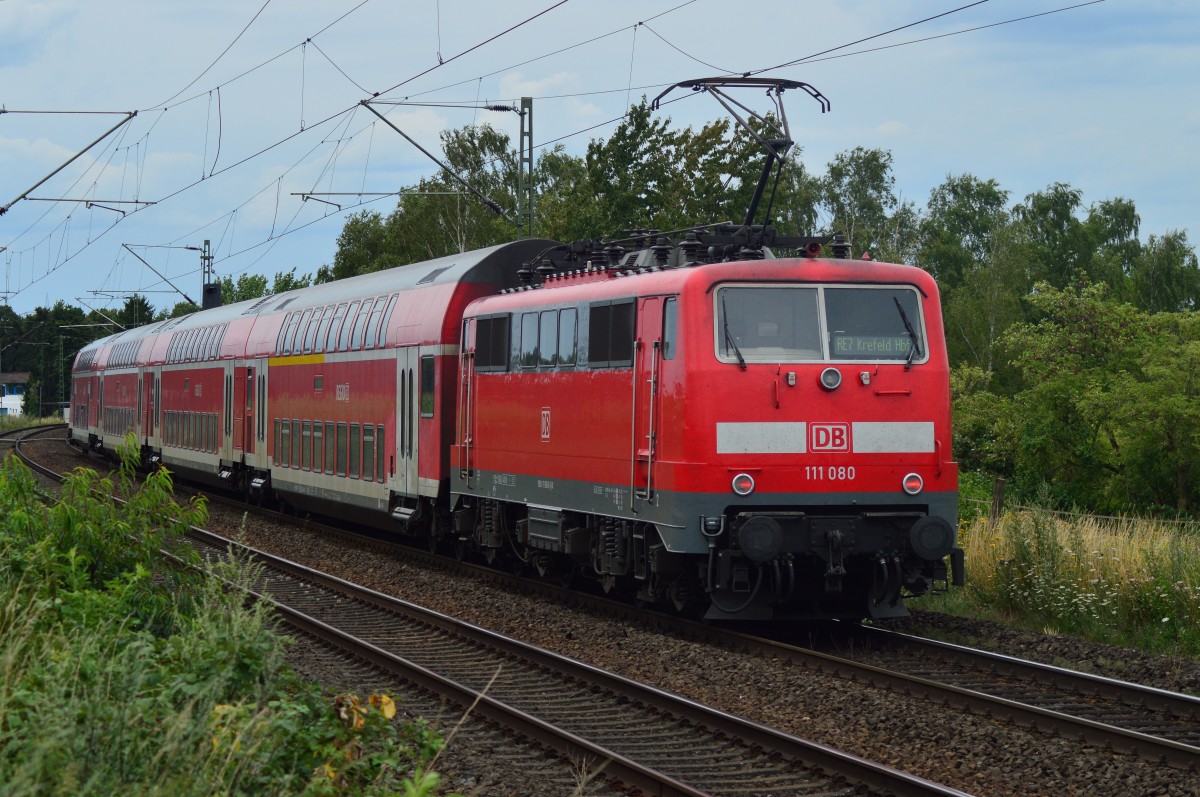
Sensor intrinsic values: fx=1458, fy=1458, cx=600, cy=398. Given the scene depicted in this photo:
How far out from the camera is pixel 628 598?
1516 cm

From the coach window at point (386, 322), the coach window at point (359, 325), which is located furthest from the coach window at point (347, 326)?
the coach window at point (386, 322)

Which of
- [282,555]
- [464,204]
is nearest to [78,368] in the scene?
[464,204]

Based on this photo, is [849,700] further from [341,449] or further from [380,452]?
[341,449]

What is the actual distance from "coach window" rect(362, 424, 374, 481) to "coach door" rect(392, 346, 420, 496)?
3.52ft

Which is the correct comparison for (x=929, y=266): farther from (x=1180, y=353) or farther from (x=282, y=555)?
(x=282, y=555)

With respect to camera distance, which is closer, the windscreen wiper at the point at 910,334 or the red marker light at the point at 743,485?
the red marker light at the point at 743,485

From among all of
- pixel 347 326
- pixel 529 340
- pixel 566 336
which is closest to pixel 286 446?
pixel 347 326

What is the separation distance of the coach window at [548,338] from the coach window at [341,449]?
757 cm

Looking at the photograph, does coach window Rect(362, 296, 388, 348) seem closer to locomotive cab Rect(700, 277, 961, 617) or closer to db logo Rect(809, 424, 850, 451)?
locomotive cab Rect(700, 277, 961, 617)

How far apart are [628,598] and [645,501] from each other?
279cm

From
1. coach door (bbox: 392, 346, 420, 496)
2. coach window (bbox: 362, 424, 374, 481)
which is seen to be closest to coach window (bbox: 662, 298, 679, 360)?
coach door (bbox: 392, 346, 420, 496)

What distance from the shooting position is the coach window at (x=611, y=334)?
43.1 feet

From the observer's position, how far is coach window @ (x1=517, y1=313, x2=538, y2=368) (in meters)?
15.2

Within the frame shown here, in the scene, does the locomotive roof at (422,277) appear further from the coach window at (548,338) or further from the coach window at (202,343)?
the coach window at (548,338)
